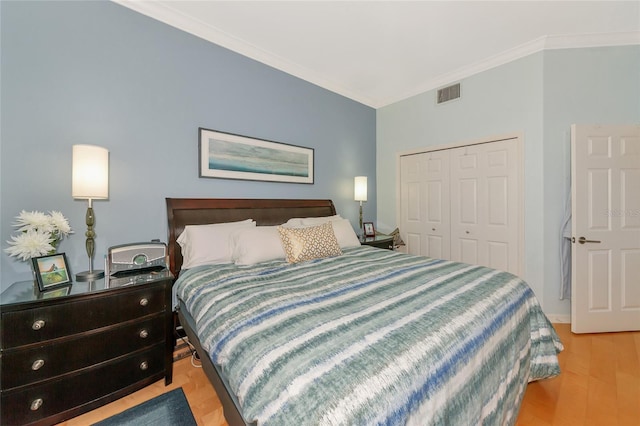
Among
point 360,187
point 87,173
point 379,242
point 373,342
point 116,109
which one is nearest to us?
point 373,342

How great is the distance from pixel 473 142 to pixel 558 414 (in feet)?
8.79

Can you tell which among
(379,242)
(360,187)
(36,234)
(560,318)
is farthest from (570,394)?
(36,234)

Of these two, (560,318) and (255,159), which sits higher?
(255,159)

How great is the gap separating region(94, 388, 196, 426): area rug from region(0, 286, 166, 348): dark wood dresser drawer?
54 centimetres

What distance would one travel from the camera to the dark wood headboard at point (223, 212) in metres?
2.21

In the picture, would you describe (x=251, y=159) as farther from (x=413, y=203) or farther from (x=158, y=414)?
(x=413, y=203)

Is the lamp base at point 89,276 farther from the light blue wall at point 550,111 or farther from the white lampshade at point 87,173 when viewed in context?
the light blue wall at point 550,111

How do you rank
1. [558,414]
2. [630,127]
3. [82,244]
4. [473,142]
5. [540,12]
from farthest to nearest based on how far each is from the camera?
1. [473,142]
2. [630,127]
3. [540,12]
4. [82,244]
5. [558,414]

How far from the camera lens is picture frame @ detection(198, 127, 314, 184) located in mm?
2441

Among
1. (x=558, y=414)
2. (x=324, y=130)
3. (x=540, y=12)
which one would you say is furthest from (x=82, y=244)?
(x=540, y=12)

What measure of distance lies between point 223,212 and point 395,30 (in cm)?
243

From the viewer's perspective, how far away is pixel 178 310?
206 cm

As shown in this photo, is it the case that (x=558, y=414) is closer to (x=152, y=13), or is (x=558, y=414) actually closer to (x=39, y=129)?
(x=39, y=129)

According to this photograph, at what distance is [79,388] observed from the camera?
1428mm
